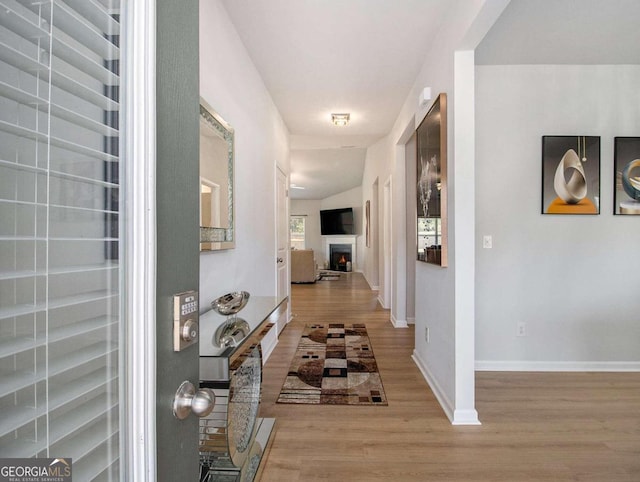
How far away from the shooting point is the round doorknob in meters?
0.59

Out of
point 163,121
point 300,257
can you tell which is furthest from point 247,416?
point 300,257

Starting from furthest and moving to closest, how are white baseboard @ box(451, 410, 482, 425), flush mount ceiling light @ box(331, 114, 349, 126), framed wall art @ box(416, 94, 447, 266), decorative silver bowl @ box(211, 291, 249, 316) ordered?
flush mount ceiling light @ box(331, 114, 349, 126) → framed wall art @ box(416, 94, 447, 266) → white baseboard @ box(451, 410, 482, 425) → decorative silver bowl @ box(211, 291, 249, 316)

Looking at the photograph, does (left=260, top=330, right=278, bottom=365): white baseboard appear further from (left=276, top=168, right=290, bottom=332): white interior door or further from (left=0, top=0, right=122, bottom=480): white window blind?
(left=0, top=0, right=122, bottom=480): white window blind

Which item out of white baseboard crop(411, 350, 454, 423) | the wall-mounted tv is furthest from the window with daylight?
white baseboard crop(411, 350, 454, 423)

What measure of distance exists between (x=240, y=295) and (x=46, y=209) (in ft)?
4.15

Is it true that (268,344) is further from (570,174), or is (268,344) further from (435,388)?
(570,174)

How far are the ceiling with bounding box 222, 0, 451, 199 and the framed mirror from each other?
0.90 metres

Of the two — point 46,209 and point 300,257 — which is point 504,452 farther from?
point 300,257

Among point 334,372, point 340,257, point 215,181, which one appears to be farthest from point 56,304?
point 340,257

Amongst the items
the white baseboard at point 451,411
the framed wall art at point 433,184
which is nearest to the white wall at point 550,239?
the framed wall art at point 433,184

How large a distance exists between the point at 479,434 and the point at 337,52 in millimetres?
2925

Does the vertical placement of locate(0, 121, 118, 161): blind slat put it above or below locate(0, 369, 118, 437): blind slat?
above

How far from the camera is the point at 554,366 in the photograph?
302 centimetres

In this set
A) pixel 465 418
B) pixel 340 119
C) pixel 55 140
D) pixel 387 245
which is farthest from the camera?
pixel 387 245
